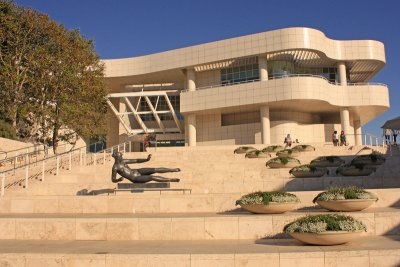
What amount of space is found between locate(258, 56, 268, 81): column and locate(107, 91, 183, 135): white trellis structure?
38.2 feet

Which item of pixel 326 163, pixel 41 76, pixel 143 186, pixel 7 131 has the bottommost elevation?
pixel 143 186

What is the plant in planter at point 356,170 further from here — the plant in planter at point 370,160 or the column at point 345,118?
the column at point 345,118

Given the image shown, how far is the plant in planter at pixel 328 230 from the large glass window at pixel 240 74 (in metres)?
37.3

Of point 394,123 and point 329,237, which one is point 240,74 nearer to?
point 394,123

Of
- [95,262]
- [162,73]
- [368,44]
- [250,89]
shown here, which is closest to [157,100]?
[162,73]

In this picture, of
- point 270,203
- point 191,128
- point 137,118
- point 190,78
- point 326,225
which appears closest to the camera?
point 326,225

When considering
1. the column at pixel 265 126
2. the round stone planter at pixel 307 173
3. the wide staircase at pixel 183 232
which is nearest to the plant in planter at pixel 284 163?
the round stone planter at pixel 307 173

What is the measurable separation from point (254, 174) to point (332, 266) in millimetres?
13816

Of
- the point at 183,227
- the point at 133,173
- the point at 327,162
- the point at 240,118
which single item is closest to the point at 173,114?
the point at 240,118

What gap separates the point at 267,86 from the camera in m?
42.0

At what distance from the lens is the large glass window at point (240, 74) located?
46.0 m

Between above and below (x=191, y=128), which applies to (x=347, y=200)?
below

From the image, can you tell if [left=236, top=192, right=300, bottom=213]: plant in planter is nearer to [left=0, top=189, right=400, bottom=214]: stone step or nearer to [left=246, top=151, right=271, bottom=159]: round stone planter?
[left=0, top=189, right=400, bottom=214]: stone step

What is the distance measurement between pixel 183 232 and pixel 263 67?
114ft
